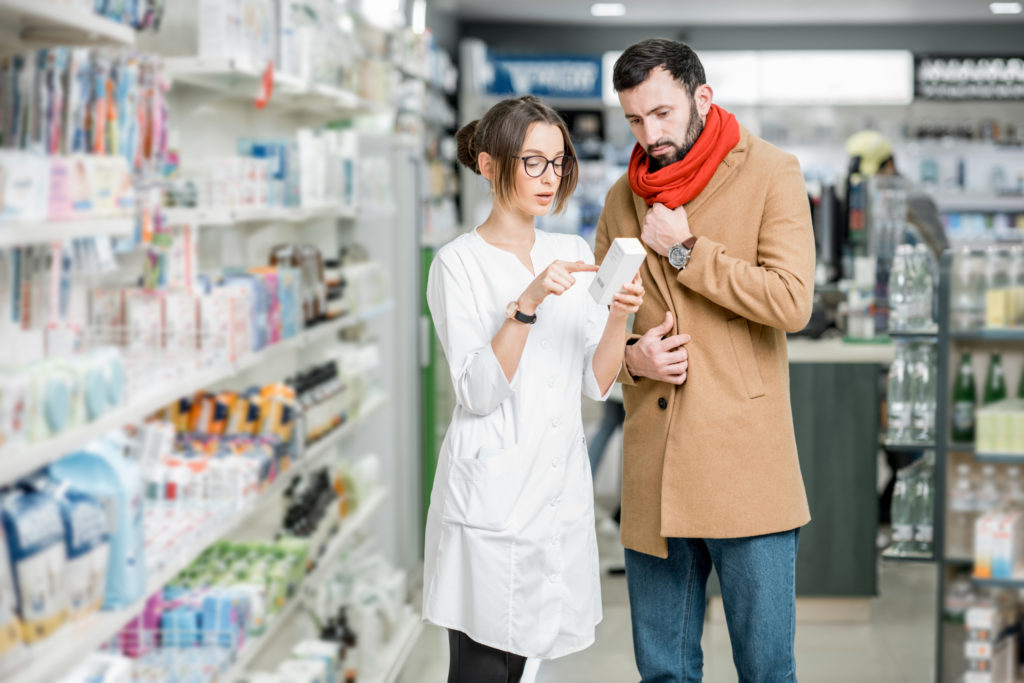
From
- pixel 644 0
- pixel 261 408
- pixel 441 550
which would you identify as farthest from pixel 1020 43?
pixel 441 550

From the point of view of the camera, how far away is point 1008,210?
10969 millimetres

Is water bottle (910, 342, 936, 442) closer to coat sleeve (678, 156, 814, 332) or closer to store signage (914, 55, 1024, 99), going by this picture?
coat sleeve (678, 156, 814, 332)

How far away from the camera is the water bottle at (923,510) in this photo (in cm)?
358

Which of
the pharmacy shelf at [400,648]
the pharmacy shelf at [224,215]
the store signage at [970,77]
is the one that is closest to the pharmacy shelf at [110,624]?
the pharmacy shelf at [400,648]

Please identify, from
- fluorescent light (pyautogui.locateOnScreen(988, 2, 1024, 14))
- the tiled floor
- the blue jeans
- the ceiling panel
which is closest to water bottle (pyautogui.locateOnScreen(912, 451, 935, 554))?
the tiled floor

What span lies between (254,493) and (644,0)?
313 inches

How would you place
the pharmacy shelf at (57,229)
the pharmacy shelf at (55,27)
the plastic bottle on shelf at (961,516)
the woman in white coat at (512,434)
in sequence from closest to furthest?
the pharmacy shelf at (57,229) < the pharmacy shelf at (55,27) < the woman in white coat at (512,434) < the plastic bottle on shelf at (961,516)

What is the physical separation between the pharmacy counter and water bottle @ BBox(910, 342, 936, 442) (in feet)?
3.11

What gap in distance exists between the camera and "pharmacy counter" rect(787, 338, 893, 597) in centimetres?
459

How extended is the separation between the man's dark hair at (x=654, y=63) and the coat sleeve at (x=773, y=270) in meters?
0.26

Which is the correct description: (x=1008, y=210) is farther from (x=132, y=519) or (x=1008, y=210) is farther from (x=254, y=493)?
(x=132, y=519)

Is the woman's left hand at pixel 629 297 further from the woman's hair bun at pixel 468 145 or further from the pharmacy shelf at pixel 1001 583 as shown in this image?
the pharmacy shelf at pixel 1001 583

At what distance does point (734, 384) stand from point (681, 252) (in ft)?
0.95

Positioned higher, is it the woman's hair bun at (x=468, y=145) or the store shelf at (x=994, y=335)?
the woman's hair bun at (x=468, y=145)
